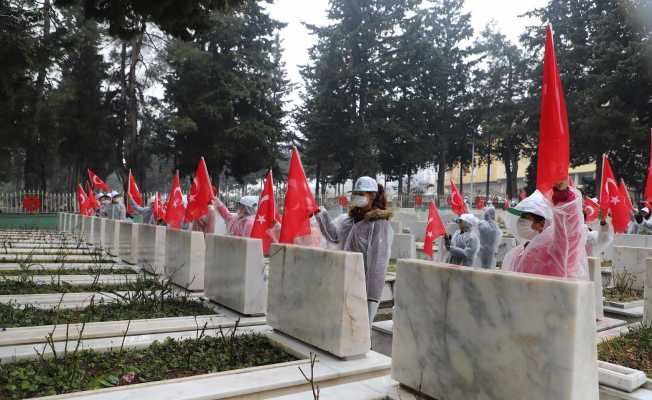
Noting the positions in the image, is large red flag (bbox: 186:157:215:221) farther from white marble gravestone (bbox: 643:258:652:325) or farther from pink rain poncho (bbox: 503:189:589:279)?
white marble gravestone (bbox: 643:258:652:325)

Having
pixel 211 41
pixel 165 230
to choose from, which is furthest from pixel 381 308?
pixel 211 41

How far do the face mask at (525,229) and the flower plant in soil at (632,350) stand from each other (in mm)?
1537

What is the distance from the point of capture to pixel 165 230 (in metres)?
9.09

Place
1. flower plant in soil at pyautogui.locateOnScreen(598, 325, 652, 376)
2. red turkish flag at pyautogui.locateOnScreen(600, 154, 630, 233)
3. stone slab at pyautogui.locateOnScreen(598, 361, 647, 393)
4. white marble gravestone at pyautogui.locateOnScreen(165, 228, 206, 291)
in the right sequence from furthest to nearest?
red turkish flag at pyautogui.locateOnScreen(600, 154, 630, 233) < white marble gravestone at pyautogui.locateOnScreen(165, 228, 206, 291) < flower plant in soil at pyautogui.locateOnScreen(598, 325, 652, 376) < stone slab at pyautogui.locateOnScreen(598, 361, 647, 393)

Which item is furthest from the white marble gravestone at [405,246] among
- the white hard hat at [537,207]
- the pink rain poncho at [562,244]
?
the pink rain poncho at [562,244]

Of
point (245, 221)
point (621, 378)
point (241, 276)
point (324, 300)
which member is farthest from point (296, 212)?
point (621, 378)

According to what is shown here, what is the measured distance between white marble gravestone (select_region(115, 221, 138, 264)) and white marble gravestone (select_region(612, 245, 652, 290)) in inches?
376

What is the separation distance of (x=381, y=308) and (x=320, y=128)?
30.3 meters

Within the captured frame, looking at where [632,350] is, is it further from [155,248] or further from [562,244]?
[155,248]

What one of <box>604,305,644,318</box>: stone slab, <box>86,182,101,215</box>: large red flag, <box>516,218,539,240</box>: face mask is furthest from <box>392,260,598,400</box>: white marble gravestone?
<box>86,182,101,215</box>: large red flag

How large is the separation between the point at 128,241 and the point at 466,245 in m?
7.38

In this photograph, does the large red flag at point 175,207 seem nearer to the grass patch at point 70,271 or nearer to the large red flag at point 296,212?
the grass patch at point 70,271

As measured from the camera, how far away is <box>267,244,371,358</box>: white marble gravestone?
13.0ft

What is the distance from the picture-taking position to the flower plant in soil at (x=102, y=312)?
16.7 feet
